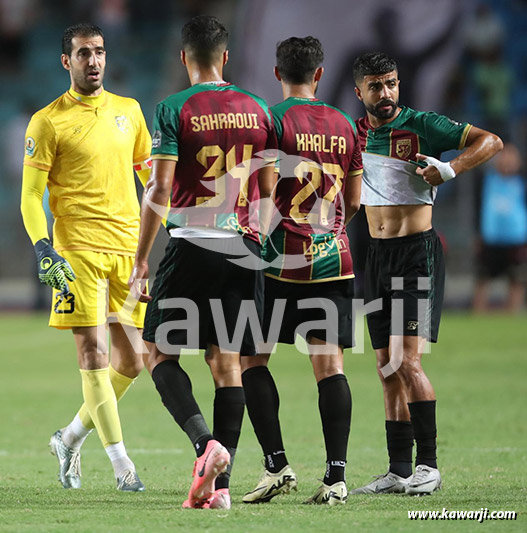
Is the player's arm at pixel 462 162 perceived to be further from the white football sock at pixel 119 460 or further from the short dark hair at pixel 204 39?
the white football sock at pixel 119 460

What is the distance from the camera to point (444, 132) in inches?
241

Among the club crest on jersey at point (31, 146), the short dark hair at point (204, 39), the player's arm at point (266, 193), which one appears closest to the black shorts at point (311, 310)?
the player's arm at point (266, 193)

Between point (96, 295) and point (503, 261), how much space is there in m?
12.3

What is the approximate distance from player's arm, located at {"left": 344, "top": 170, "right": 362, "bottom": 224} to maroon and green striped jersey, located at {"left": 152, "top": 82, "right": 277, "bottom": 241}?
0.66m

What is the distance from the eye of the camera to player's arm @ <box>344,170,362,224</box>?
6070mm

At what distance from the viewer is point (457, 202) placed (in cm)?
2034

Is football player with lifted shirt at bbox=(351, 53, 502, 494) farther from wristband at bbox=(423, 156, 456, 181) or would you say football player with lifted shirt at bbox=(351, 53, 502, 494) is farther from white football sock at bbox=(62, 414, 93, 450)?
white football sock at bbox=(62, 414, 93, 450)

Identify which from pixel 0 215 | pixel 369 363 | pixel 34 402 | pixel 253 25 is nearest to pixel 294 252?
pixel 34 402

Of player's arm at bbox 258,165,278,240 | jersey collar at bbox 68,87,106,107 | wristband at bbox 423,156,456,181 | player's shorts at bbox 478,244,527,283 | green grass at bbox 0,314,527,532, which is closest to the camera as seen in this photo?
green grass at bbox 0,314,527,532

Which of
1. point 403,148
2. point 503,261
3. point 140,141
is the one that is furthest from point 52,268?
point 503,261

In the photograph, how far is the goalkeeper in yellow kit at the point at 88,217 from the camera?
6.35m

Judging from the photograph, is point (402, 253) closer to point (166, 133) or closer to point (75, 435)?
point (166, 133)

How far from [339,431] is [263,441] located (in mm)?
443

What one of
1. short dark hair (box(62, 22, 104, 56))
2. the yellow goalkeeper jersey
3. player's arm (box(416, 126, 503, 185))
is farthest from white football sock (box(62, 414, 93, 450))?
player's arm (box(416, 126, 503, 185))
